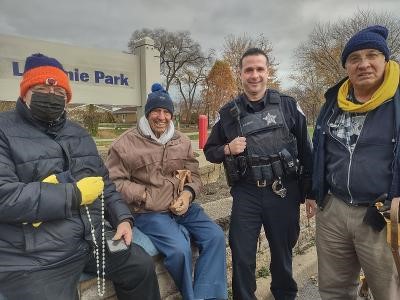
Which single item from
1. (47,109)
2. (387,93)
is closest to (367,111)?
(387,93)

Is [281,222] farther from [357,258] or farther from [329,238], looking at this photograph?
[357,258]

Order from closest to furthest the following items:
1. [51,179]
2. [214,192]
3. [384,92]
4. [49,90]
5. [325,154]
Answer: [51,179] → [384,92] → [49,90] → [325,154] → [214,192]

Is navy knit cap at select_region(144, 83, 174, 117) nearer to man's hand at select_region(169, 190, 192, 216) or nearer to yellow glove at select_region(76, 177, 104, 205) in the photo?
man's hand at select_region(169, 190, 192, 216)

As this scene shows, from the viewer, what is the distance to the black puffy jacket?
1.96 m

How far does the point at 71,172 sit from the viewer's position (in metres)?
2.32

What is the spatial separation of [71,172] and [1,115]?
1.78 feet

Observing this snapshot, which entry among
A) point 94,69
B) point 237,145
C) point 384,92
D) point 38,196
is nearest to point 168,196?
point 237,145

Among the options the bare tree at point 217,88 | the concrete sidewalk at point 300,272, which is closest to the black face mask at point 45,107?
the concrete sidewalk at point 300,272

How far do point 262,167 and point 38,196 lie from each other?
5.34 ft

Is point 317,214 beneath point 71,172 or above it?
beneath

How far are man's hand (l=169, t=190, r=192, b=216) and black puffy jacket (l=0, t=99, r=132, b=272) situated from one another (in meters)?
0.65

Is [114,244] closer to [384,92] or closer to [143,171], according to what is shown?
[143,171]

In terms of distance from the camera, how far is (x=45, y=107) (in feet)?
7.39

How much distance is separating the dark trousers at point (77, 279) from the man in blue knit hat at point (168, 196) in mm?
273
